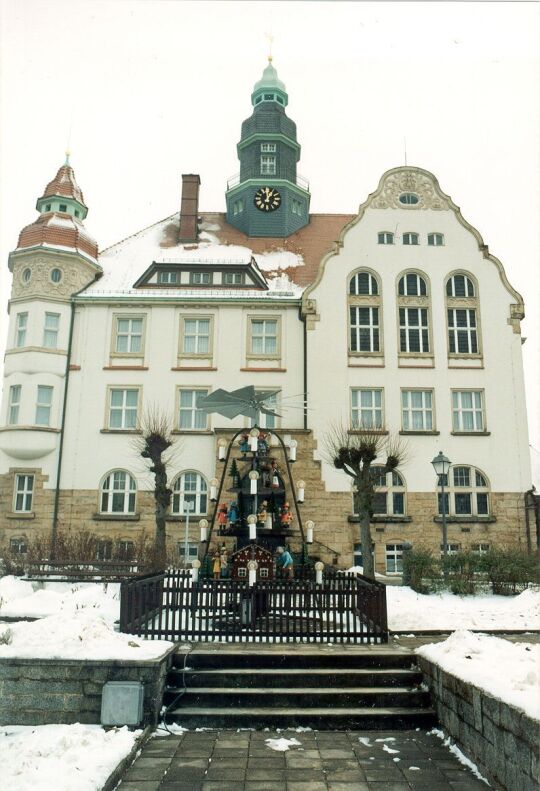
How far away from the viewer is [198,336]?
32750 millimetres

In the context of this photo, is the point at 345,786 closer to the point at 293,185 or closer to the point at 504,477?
the point at 504,477

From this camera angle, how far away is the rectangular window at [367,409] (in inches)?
1215

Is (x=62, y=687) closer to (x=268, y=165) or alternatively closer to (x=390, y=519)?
(x=390, y=519)

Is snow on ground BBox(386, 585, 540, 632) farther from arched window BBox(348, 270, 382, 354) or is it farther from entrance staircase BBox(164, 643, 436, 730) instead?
arched window BBox(348, 270, 382, 354)

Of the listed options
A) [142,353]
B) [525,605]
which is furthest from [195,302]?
[525,605]

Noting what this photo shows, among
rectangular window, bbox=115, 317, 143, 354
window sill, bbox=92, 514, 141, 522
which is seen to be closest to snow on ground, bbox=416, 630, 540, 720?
window sill, bbox=92, 514, 141, 522

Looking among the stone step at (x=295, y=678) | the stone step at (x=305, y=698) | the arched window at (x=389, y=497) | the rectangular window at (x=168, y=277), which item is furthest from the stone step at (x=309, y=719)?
the rectangular window at (x=168, y=277)

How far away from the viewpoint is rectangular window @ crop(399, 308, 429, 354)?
32.2 m

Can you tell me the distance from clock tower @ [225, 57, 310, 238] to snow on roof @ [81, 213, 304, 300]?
7.68 feet

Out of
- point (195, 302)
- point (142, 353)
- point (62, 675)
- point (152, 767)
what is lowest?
point (152, 767)

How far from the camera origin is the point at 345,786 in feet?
20.9

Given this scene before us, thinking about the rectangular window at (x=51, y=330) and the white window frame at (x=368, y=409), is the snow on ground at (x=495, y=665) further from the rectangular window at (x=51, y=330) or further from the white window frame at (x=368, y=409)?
the rectangular window at (x=51, y=330)

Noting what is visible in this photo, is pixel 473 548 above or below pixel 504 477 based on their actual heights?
below

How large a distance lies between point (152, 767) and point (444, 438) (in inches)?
1022
